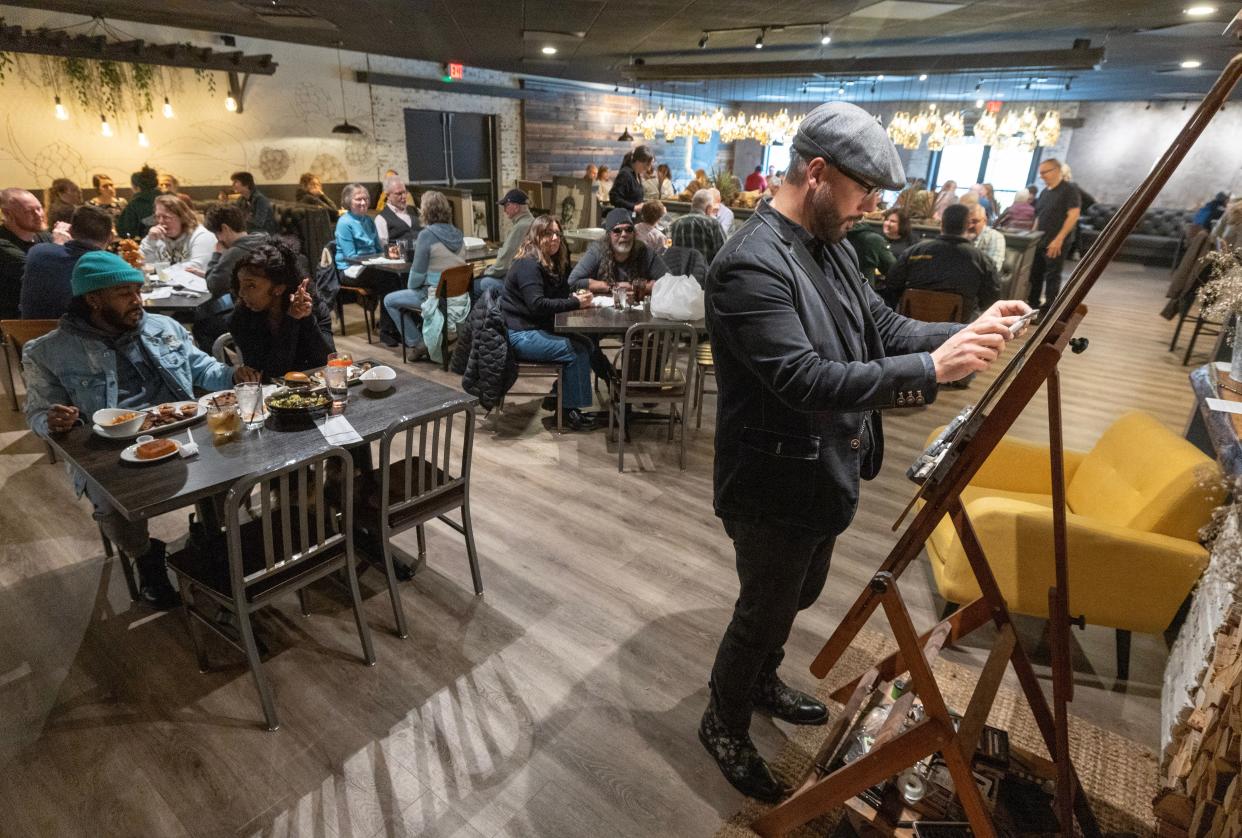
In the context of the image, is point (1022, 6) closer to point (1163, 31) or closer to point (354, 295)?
point (1163, 31)

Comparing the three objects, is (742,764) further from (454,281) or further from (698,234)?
(698,234)

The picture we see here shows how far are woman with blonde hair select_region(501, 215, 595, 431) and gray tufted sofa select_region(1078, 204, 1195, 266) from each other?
1195cm

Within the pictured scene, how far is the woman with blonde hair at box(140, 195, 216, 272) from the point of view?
4.90 metres

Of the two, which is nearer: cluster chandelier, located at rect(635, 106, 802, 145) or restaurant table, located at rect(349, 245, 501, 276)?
restaurant table, located at rect(349, 245, 501, 276)

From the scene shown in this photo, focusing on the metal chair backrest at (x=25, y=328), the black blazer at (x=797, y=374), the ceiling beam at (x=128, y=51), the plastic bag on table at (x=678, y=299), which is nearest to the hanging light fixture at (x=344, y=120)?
the ceiling beam at (x=128, y=51)

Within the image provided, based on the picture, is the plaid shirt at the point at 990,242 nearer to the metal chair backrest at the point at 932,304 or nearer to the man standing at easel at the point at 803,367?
the metal chair backrest at the point at 932,304

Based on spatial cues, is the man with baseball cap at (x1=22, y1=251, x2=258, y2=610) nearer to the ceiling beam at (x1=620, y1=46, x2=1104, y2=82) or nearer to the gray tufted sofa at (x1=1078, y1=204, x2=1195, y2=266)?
the ceiling beam at (x1=620, y1=46, x2=1104, y2=82)

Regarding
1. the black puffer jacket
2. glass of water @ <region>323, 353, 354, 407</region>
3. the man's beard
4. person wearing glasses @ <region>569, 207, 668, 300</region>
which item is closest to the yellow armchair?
the man's beard

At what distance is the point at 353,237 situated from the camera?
602cm

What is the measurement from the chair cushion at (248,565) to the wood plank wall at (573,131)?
11098mm

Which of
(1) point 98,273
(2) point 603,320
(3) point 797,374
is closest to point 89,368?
(1) point 98,273

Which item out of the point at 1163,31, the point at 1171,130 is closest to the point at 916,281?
the point at 1163,31

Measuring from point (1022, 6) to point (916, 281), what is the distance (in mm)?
2297

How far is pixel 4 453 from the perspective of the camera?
3887 millimetres
